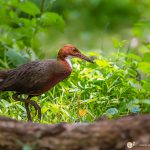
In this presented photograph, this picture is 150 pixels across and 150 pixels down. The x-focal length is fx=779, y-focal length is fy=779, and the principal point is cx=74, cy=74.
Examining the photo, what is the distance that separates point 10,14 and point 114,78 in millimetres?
1927

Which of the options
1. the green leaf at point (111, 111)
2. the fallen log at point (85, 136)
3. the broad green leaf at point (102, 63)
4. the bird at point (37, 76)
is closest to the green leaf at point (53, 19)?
the broad green leaf at point (102, 63)

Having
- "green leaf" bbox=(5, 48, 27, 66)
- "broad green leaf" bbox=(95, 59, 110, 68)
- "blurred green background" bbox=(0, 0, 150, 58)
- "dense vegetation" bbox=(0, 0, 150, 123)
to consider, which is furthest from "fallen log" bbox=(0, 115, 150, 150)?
"blurred green background" bbox=(0, 0, 150, 58)

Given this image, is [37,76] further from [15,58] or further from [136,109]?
[15,58]

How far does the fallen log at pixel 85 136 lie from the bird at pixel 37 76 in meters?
1.73

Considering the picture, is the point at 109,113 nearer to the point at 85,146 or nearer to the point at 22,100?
the point at 22,100

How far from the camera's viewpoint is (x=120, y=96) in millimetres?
7797

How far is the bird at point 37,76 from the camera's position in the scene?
7.08m

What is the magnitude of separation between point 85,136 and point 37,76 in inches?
77.7

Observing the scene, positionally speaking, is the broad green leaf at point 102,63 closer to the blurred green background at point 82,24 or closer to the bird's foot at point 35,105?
the bird's foot at point 35,105

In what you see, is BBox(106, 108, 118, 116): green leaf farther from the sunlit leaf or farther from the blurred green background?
the blurred green background

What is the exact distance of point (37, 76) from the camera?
716 centimetres

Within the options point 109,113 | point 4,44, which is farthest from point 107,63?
point 4,44

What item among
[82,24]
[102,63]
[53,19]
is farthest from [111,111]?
[82,24]

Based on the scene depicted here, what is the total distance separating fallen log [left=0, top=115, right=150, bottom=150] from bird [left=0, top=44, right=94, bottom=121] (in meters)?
1.73
